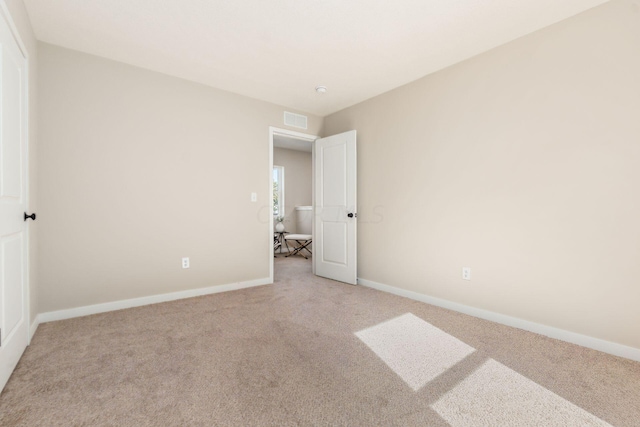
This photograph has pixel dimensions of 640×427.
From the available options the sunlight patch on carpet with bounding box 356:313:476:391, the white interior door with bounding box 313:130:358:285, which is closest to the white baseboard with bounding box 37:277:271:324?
the white interior door with bounding box 313:130:358:285

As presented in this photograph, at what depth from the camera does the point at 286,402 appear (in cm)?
146

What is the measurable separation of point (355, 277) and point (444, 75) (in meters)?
2.54

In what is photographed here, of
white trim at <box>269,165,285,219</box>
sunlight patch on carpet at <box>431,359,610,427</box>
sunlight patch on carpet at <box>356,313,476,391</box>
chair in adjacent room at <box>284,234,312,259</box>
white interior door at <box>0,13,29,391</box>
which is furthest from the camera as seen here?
white trim at <box>269,165,285,219</box>

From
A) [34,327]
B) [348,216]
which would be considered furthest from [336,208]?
[34,327]

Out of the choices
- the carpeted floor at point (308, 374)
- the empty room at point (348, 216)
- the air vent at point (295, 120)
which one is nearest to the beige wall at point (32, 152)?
the empty room at point (348, 216)

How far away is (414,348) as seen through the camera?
6.73 feet

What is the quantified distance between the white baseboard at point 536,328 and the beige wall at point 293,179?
4186mm

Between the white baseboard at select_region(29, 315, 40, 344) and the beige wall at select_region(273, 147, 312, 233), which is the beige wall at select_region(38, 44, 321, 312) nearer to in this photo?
the white baseboard at select_region(29, 315, 40, 344)

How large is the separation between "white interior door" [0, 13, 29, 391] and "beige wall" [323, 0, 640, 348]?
3.21m

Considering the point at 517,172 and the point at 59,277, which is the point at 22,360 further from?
the point at 517,172

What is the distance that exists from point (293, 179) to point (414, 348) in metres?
5.56

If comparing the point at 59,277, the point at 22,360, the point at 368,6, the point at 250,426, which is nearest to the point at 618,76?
the point at 368,6

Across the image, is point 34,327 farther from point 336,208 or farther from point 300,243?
point 300,243

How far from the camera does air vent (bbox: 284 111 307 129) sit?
405 cm
